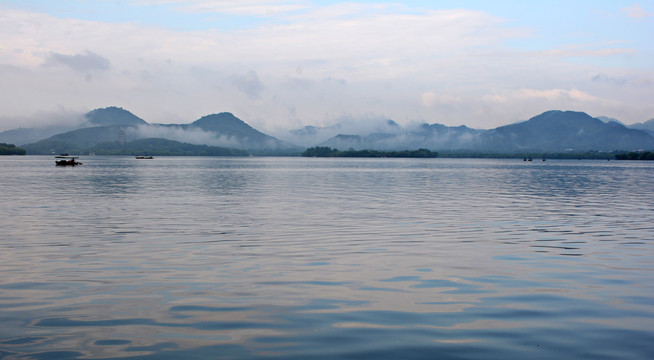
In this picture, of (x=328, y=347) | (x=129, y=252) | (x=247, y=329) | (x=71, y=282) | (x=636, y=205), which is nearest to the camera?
(x=328, y=347)

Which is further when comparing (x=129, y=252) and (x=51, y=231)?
(x=51, y=231)

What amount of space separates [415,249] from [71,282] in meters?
15.6

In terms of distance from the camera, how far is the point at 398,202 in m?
55.8

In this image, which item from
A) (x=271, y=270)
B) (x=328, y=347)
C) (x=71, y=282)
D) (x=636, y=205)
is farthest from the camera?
(x=636, y=205)

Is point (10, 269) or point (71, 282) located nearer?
point (71, 282)

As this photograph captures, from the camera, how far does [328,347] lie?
513 inches

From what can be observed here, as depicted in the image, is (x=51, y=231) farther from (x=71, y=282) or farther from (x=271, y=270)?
(x=271, y=270)

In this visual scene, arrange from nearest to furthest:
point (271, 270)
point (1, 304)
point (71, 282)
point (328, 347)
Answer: point (328, 347), point (1, 304), point (71, 282), point (271, 270)

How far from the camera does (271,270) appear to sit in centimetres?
2198

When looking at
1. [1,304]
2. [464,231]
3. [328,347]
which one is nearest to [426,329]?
[328,347]

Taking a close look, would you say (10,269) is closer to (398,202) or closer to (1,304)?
(1,304)

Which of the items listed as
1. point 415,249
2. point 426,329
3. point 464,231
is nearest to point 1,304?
point 426,329

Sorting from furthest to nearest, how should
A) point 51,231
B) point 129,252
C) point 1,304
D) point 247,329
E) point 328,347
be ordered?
point 51,231, point 129,252, point 1,304, point 247,329, point 328,347

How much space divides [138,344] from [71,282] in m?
8.00
